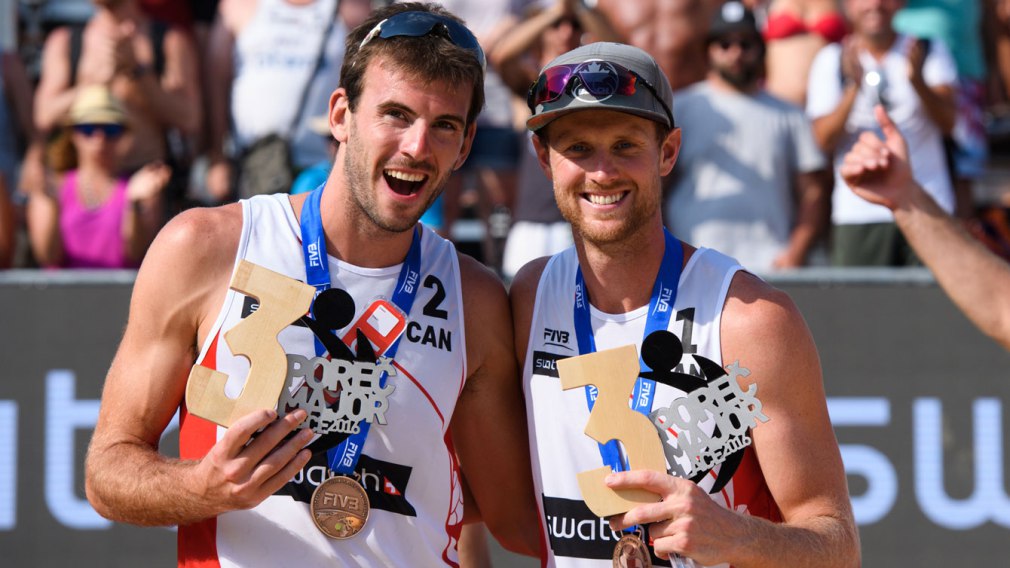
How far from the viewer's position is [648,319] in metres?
3.56

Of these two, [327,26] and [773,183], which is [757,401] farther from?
[327,26]

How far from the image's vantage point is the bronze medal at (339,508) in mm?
3463

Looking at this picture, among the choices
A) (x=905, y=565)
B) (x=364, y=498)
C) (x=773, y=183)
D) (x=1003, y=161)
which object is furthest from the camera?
(x=1003, y=161)

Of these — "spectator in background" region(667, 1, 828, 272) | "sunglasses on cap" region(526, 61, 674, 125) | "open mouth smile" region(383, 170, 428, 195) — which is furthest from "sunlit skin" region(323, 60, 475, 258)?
"spectator in background" region(667, 1, 828, 272)

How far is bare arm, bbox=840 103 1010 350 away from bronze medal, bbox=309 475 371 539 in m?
1.80

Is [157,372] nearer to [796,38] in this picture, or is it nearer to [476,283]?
[476,283]

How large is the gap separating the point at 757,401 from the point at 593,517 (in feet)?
1.92

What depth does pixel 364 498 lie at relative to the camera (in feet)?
11.5

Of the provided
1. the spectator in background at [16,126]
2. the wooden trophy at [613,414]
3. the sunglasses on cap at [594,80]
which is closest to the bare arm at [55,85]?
the spectator in background at [16,126]

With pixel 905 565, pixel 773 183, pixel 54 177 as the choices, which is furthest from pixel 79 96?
pixel 905 565

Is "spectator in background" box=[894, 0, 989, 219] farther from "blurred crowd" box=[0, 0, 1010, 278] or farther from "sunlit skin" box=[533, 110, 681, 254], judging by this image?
"sunlit skin" box=[533, 110, 681, 254]

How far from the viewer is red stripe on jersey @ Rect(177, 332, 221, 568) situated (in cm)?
350

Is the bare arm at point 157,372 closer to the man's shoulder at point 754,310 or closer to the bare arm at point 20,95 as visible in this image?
the man's shoulder at point 754,310

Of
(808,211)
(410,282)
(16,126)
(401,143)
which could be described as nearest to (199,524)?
(410,282)
